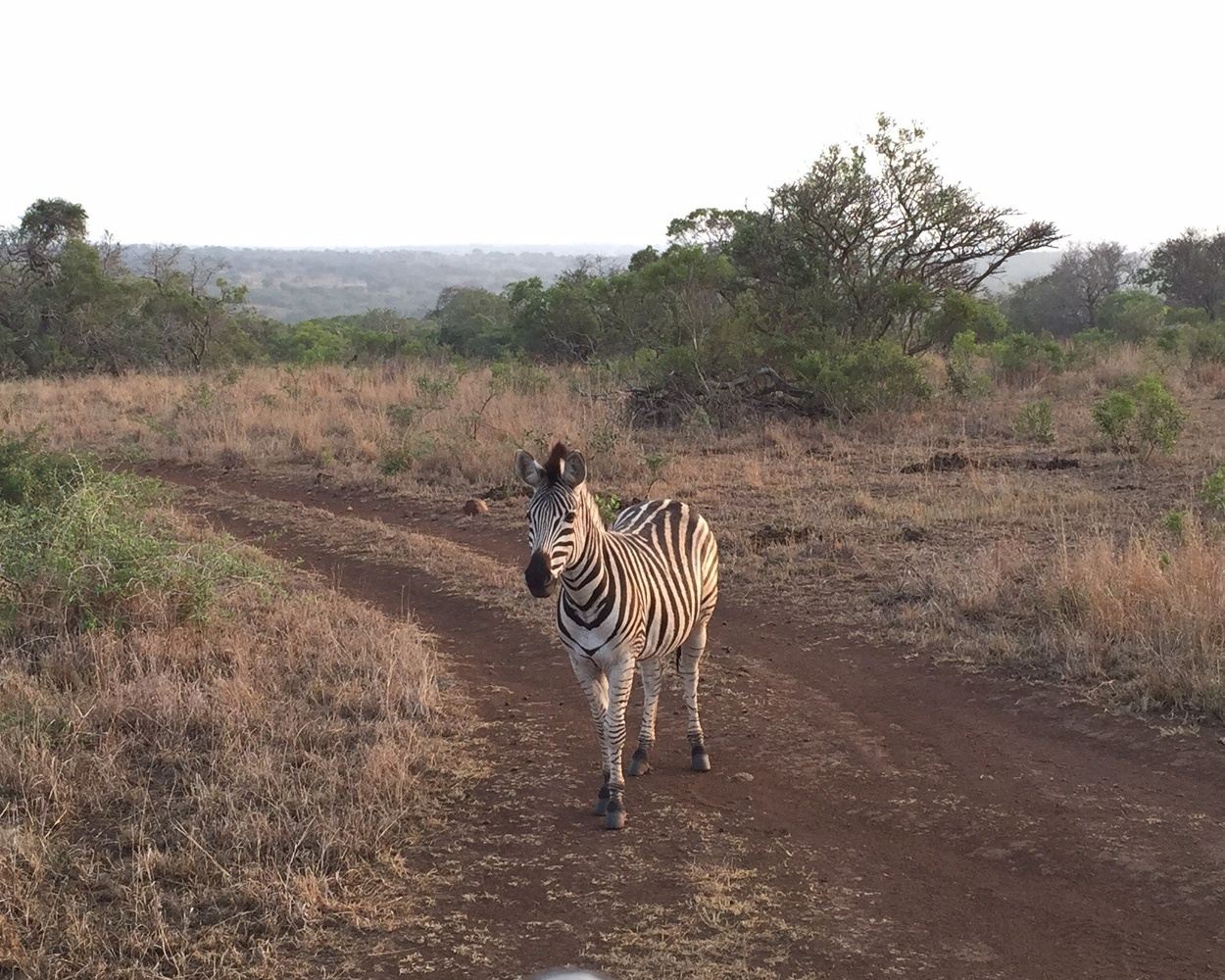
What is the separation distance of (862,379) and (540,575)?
12.0m

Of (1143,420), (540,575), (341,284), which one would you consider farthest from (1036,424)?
(341,284)

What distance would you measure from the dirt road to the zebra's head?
134cm

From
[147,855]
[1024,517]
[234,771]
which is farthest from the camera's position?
[1024,517]

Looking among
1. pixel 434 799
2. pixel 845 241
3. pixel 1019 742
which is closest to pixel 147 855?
pixel 434 799

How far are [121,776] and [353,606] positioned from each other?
3017 mm

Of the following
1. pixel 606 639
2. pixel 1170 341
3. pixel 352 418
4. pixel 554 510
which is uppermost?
pixel 1170 341

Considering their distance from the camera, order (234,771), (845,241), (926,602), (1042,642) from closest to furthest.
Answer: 1. (234,771)
2. (1042,642)
3. (926,602)
4. (845,241)

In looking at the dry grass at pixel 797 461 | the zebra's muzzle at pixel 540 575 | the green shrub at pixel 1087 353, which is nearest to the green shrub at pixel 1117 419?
the dry grass at pixel 797 461

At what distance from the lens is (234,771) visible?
528cm

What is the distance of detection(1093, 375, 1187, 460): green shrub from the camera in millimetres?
12375

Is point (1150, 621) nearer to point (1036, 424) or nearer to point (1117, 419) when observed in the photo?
point (1117, 419)

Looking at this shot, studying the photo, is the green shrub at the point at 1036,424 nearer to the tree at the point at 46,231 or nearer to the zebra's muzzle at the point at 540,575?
the zebra's muzzle at the point at 540,575

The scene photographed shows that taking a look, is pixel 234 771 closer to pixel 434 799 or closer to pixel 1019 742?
pixel 434 799

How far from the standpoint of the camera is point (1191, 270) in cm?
3331
